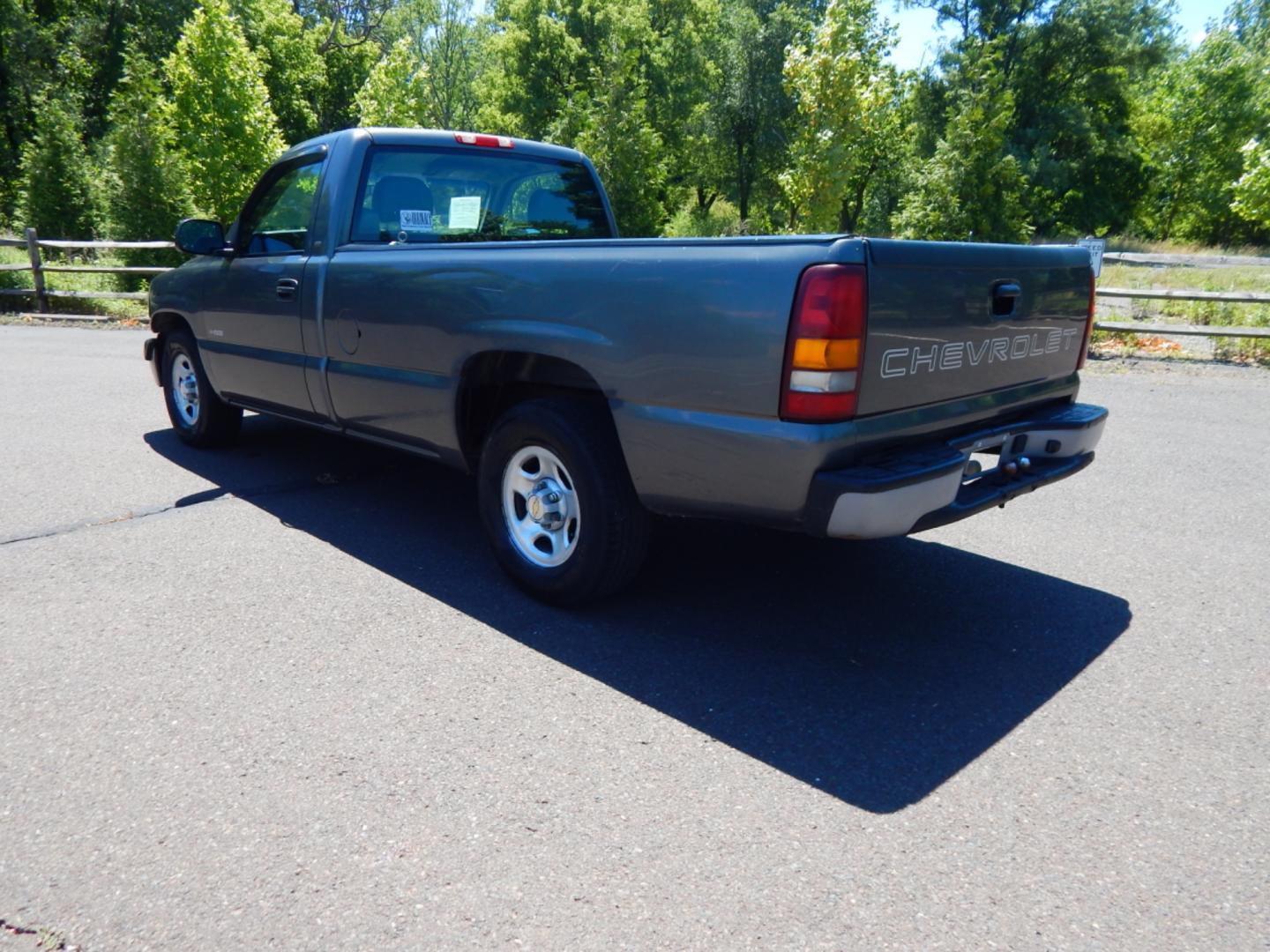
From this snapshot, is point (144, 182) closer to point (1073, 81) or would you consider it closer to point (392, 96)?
point (392, 96)

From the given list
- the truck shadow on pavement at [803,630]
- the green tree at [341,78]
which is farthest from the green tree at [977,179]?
the green tree at [341,78]

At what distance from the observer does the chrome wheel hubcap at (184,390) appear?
21.0 ft

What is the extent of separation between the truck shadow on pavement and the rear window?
1.55 m

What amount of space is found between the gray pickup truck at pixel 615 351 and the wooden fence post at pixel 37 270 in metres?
13.4

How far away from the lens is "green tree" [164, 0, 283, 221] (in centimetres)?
2027

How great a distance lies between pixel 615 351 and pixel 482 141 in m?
2.34

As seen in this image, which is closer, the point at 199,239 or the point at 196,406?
the point at 199,239

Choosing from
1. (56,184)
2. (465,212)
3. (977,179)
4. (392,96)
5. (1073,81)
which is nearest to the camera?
(465,212)

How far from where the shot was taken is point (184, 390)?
649 centimetres

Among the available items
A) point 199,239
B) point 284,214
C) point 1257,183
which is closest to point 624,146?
point 1257,183

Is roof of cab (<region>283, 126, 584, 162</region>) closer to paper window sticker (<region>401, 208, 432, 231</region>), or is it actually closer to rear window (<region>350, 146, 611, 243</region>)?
rear window (<region>350, 146, 611, 243</region>)

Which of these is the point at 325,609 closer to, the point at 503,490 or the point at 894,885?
the point at 503,490

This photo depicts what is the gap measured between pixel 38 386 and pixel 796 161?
2027 cm

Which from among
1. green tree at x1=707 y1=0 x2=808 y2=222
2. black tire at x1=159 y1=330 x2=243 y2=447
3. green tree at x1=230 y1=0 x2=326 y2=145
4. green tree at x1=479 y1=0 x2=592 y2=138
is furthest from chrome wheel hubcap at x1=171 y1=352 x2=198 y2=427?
green tree at x1=479 y1=0 x2=592 y2=138
